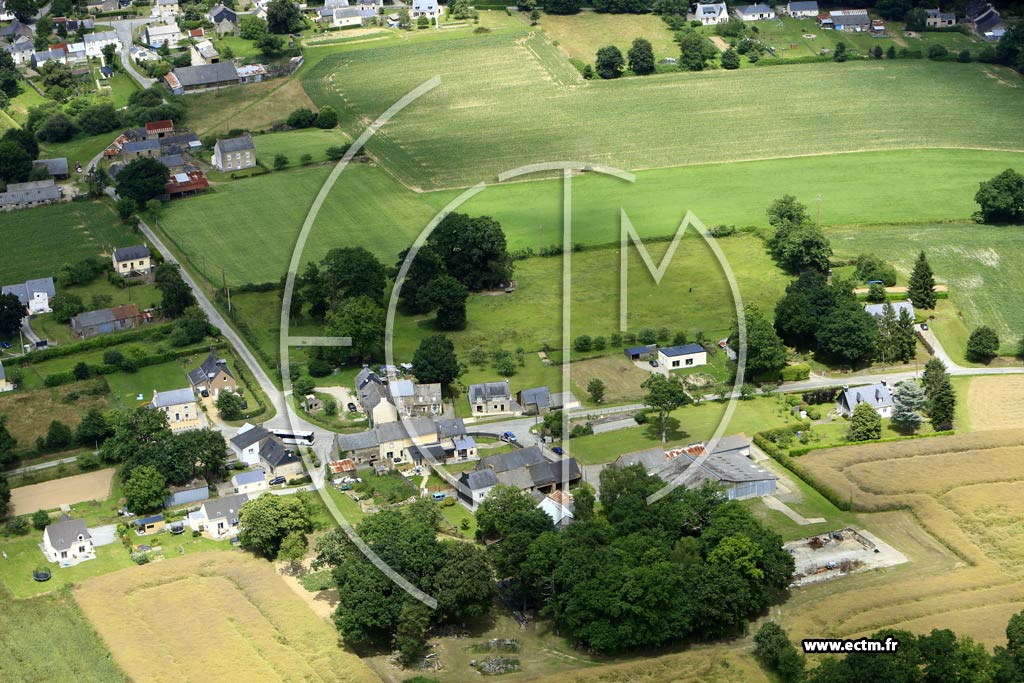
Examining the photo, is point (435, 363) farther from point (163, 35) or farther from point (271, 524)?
point (163, 35)

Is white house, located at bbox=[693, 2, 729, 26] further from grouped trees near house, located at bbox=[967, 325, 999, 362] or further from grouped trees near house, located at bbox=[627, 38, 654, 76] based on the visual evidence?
grouped trees near house, located at bbox=[967, 325, 999, 362]

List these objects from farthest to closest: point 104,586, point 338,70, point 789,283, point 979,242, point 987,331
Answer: point 338,70 < point 979,242 < point 789,283 < point 987,331 < point 104,586

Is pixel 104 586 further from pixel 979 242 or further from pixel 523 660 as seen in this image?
pixel 979 242

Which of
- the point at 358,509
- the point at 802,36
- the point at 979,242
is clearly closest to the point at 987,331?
the point at 979,242

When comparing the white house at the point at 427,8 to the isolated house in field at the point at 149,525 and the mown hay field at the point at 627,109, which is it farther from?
the isolated house in field at the point at 149,525

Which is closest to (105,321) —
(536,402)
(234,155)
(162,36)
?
(536,402)
